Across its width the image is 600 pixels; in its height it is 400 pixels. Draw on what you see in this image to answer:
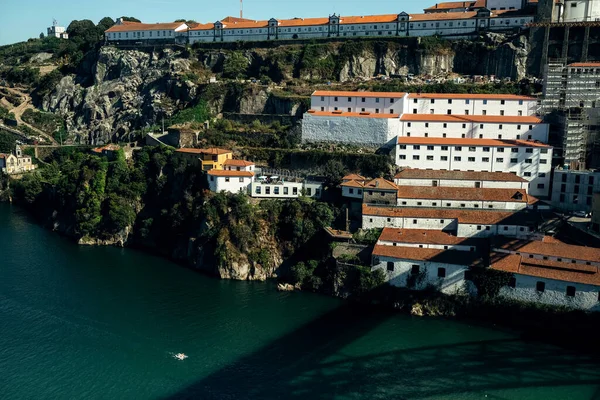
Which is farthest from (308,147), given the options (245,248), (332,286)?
(332,286)

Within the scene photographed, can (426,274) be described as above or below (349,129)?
below

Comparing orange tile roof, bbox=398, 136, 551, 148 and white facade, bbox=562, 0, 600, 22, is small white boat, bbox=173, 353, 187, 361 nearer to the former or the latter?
orange tile roof, bbox=398, 136, 551, 148

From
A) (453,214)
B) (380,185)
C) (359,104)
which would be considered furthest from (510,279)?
(359,104)

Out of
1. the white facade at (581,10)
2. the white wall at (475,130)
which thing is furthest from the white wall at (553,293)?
the white facade at (581,10)

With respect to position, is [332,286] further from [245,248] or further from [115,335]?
[115,335]

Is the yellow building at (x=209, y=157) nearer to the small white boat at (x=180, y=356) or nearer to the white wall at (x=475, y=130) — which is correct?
the white wall at (x=475, y=130)

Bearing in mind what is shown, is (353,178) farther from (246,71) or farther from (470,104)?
(246,71)
